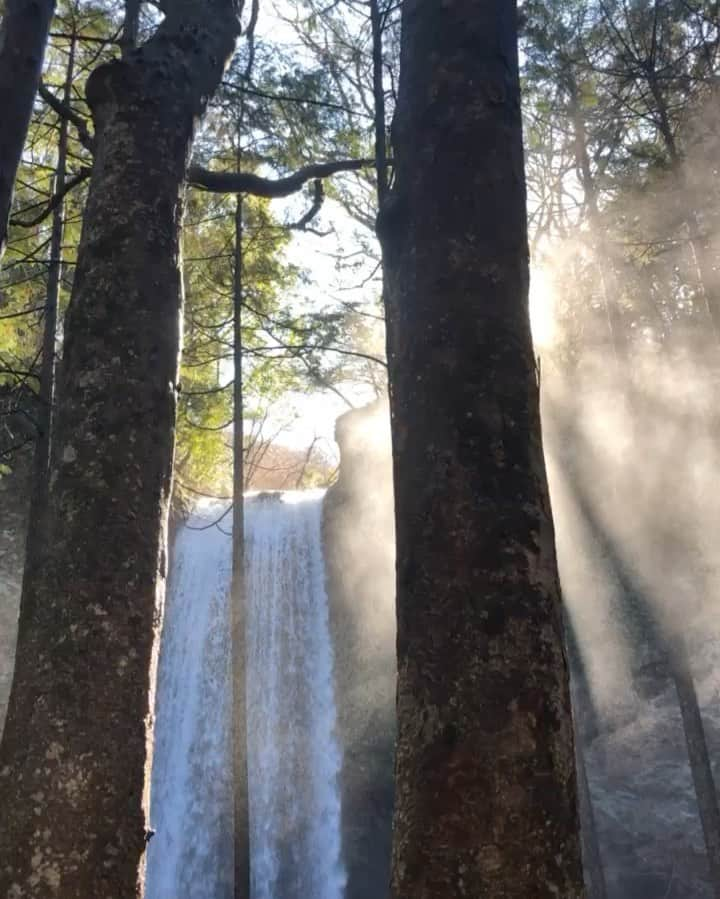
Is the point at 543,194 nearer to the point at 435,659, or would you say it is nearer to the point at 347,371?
the point at 347,371

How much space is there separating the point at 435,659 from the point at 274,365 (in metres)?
12.9

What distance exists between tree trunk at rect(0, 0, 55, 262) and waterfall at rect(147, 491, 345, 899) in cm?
1131

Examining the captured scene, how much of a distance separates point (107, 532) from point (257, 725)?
43.2ft

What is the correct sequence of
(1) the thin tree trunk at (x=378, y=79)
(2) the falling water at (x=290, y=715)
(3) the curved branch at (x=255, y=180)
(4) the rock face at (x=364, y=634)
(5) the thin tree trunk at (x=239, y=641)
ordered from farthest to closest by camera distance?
(4) the rock face at (x=364, y=634) < (2) the falling water at (x=290, y=715) < (5) the thin tree trunk at (x=239, y=641) < (1) the thin tree trunk at (x=378, y=79) < (3) the curved branch at (x=255, y=180)

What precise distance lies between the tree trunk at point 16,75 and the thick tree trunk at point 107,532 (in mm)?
943

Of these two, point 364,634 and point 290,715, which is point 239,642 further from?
point 364,634

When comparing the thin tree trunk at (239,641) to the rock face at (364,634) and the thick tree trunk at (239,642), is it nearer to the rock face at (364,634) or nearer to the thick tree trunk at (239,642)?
the thick tree trunk at (239,642)

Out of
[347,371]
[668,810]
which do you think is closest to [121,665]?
[668,810]

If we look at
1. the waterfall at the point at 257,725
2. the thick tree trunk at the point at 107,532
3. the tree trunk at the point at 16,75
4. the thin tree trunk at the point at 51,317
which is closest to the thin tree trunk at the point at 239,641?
the thin tree trunk at the point at 51,317

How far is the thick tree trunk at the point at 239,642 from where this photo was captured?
9391mm

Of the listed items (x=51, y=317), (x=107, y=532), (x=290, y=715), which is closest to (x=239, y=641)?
(x=51, y=317)

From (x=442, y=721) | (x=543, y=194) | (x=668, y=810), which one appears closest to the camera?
(x=442, y=721)

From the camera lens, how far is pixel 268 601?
15977 millimetres

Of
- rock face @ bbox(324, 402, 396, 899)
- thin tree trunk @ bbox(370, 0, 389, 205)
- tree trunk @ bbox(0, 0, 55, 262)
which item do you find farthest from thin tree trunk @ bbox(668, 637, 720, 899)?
tree trunk @ bbox(0, 0, 55, 262)
